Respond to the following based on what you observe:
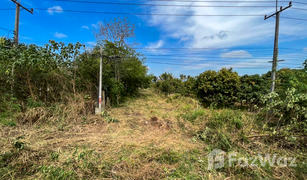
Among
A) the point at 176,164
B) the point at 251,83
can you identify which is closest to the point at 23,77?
the point at 176,164

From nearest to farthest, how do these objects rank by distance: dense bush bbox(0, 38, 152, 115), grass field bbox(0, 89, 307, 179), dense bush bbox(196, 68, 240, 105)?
1. grass field bbox(0, 89, 307, 179)
2. dense bush bbox(0, 38, 152, 115)
3. dense bush bbox(196, 68, 240, 105)

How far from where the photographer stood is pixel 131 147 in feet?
10.2

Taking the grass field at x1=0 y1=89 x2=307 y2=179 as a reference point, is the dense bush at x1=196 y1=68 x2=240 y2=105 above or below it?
above

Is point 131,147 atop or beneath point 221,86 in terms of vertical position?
beneath

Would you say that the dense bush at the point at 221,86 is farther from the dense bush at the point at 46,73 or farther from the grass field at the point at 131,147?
the dense bush at the point at 46,73

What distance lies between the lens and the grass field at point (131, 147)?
2.20 metres

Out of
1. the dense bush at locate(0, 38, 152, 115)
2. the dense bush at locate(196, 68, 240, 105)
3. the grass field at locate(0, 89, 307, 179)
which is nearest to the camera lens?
the grass field at locate(0, 89, 307, 179)

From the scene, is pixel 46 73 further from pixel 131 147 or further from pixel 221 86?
pixel 221 86

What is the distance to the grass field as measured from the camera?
7.21 feet

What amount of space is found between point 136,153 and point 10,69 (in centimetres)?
618

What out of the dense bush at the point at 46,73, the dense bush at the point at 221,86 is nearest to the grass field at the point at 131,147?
the dense bush at the point at 46,73

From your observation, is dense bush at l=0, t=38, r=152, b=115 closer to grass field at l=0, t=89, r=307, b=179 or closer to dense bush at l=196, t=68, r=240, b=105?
grass field at l=0, t=89, r=307, b=179

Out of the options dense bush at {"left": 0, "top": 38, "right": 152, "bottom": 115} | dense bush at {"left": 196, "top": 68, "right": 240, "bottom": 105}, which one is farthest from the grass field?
dense bush at {"left": 196, "top": 68, "right": 240, "bottom": 105}

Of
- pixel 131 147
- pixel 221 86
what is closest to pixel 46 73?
pixel 131 147
